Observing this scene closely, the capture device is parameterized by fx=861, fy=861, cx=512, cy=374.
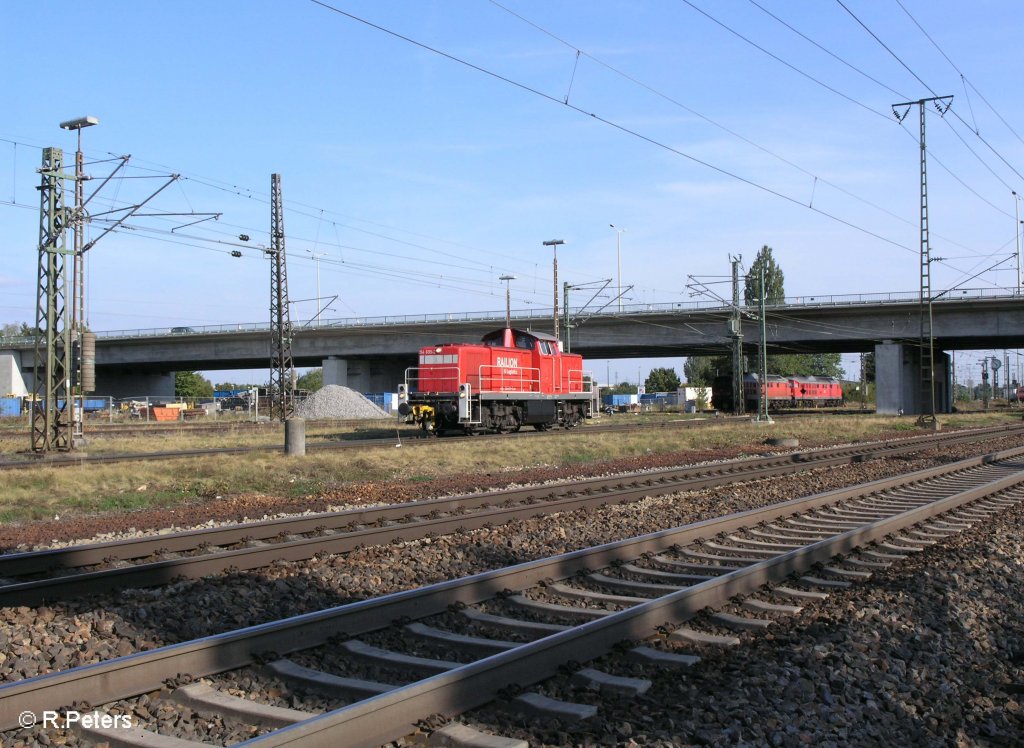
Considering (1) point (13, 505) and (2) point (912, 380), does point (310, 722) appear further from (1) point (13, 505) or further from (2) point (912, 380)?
(2) point (912, 380)

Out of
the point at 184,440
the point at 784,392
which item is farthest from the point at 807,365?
the point at 184,440

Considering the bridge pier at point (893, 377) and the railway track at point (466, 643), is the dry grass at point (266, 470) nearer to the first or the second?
the railway track at point (466, 643)

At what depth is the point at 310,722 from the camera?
12.0 feet

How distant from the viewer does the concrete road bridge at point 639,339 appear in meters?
56.9

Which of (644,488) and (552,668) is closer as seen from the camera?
(552,668)

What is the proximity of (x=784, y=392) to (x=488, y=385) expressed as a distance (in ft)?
174

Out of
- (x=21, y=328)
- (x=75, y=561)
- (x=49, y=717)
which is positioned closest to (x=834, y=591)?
(x=49, y=717)

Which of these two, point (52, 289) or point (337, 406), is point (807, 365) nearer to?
point (337, 406)

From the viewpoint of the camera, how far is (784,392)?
245 ft

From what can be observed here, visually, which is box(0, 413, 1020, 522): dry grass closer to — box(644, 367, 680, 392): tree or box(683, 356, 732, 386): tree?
box(683, 356, 732, 386): tree

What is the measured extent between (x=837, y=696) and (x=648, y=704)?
3.41ft

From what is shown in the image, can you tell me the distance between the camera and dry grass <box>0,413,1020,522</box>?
14.0 meters

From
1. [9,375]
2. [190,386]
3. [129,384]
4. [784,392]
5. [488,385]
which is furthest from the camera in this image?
[190,386]

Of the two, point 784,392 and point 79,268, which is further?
point 784,392
